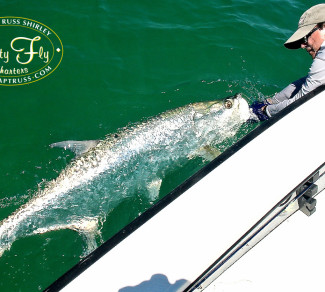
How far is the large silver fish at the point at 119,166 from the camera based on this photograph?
3357 mm

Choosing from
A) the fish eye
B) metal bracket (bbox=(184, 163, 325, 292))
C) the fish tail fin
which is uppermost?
the fish eye

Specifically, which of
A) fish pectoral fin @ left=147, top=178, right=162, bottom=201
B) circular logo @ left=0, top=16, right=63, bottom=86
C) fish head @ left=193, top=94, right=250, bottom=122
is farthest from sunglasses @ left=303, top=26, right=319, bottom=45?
circular logo @ left=0, top=16, right=63, bottom=86

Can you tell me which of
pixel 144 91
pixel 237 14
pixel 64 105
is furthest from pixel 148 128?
pixel 237 14

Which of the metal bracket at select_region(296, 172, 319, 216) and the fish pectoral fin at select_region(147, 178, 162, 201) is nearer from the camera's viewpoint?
the metal bracket at select_region(296, 172, 319, 216)

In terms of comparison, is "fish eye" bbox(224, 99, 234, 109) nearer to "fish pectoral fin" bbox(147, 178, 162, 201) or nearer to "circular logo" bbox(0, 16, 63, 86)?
"fish pectoral fin" bbox(147, 178, 162, 201)

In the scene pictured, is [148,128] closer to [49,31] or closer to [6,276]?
[6,276]

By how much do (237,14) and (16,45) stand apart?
402 cm

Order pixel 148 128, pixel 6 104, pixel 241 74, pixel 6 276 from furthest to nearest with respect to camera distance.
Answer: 1. pixel 241 74
2. pixel 6 104
3. pixel 148 128
4. pixel 6 276

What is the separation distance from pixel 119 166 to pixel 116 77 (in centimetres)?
179

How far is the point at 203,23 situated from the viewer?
19.5 ft

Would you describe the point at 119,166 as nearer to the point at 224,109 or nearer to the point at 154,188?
the point at 154,188

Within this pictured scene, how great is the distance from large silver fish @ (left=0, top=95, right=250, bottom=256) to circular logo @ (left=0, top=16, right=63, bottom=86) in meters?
1.69

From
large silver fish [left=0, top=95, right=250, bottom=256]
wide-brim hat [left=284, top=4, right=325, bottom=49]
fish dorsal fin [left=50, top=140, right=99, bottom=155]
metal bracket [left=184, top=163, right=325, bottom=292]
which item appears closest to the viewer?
metal bracket [left=184, top=163, right=325, bottom=292]

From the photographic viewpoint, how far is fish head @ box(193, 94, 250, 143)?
4.20 meters
